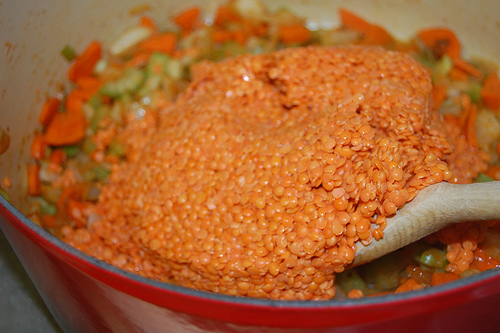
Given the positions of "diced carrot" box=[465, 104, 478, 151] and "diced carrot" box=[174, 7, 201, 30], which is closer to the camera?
"diced carrot" box=[465, 104, 478, 151]

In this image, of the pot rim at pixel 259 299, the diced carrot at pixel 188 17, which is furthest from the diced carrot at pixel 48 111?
the pot rim at pixel 259 299

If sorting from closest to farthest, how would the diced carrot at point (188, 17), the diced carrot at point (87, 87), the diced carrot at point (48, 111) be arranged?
1. the diced carrot at point (48, 111)
2. the diced carrot at point (87, 87)
3. the diced carrot at point (188, 17)

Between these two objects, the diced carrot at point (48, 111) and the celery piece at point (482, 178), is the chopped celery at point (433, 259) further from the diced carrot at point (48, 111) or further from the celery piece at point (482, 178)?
the diced carrot at point (48, 111)

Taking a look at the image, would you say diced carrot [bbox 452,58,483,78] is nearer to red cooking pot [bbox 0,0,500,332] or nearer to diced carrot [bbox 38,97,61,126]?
red cooking pot [bbox 0,0,500,332]

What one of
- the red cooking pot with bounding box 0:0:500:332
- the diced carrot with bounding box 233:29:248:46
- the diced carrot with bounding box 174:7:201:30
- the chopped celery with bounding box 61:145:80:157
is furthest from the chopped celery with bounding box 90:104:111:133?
the diced carrot with bounding box 233:29:248:46

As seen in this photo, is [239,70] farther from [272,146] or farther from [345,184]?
[345,184]
